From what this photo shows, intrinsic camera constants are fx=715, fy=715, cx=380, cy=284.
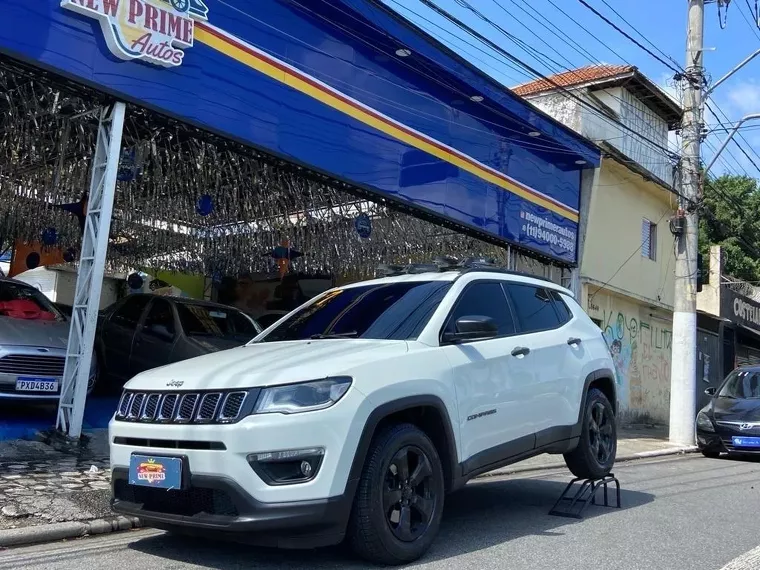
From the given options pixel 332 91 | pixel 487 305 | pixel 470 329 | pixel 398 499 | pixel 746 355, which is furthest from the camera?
pixel 746 355

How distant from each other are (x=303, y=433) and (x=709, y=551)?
3371 millimetres

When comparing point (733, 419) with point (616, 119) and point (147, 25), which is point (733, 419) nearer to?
point (616, 119)

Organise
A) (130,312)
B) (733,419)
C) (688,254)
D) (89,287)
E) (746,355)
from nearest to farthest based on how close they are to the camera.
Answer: (89,287) → (130,312) → (733,419) → (688,254) → (746,355)

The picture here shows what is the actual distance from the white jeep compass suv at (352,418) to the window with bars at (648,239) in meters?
14.2

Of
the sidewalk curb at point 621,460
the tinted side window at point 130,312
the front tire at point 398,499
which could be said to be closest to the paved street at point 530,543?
the front tire at point 398,499

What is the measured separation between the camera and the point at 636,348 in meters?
18.7

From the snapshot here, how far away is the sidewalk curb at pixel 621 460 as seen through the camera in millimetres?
8742

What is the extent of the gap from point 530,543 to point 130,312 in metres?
7.78

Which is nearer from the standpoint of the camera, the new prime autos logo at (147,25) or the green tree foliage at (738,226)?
the new prime autos logo at (147,25)

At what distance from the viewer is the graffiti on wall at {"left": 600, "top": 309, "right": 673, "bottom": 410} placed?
1755cm

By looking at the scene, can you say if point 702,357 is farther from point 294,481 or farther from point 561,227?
point 294,481

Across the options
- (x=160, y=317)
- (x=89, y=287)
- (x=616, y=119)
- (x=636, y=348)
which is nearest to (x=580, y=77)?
(x=616, y=119)

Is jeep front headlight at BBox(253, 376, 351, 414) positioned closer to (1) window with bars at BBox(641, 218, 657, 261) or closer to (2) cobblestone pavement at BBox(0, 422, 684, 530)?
(2) cobblestone pavement at BBox(0, 422, 684, 530)

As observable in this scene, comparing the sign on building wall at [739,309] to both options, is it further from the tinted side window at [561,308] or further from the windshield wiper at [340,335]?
the windshield wiper at [340,335]
